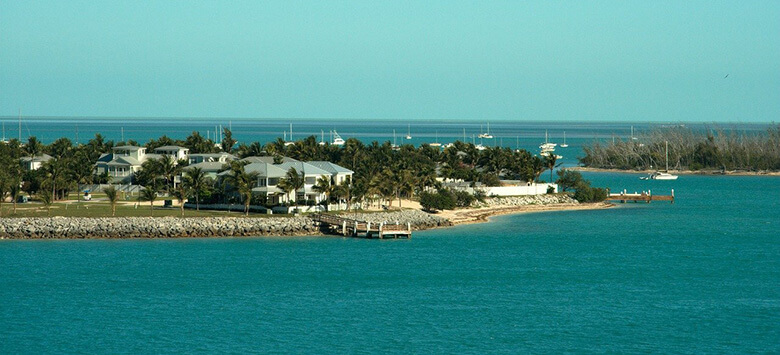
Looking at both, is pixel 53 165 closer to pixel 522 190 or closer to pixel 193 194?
pixel 193 194

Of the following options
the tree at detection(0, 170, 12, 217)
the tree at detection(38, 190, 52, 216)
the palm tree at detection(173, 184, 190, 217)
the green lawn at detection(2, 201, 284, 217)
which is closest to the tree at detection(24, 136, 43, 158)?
the tree at detection(0, 170, 12, 217)

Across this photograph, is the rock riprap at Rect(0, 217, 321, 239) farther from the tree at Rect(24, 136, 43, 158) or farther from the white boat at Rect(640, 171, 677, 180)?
the white boat at Rect(640, 171, 677, 180)

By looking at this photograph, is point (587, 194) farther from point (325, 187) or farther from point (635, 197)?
point (325, 187)

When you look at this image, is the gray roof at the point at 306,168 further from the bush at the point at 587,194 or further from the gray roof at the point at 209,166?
the bush at the point at 587,194

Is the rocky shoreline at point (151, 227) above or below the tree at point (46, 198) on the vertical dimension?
below

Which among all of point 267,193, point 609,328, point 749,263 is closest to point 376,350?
point 609,328

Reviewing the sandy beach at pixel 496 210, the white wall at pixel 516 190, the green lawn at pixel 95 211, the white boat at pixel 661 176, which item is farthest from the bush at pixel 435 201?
the white boat at pixel 661 176
